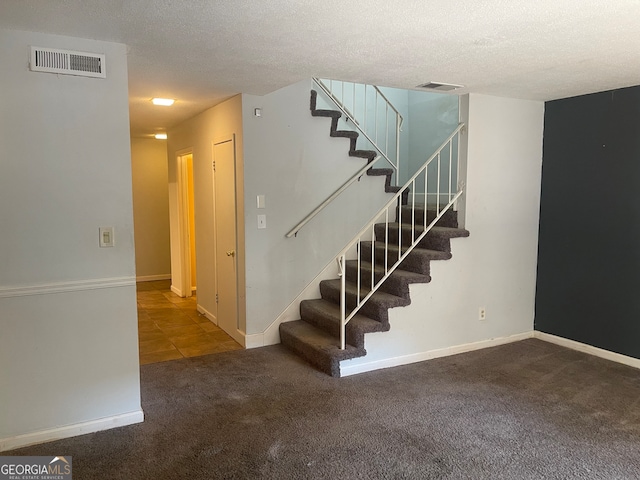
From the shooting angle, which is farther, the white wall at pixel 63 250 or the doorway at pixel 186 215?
the doorway at pixel 186 215

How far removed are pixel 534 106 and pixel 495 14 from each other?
248 centimetres

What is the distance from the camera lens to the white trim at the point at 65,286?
2533mm

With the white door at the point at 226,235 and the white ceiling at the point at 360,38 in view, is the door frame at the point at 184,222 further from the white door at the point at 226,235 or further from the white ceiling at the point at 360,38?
the white ceiling at the point at 360,38

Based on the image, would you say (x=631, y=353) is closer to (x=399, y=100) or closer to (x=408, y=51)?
(x=408, y=51)

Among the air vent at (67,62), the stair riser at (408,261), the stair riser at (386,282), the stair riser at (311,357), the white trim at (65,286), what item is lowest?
the stair riser at (311,357)

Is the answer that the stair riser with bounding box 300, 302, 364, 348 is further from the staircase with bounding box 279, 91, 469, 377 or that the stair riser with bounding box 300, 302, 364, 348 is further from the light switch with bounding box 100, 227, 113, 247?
the light switch with bounding box 100, 227, 113, 247

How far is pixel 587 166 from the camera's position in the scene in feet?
13.4

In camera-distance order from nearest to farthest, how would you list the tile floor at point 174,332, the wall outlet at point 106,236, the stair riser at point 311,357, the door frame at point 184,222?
the wall outlet at point 106,236
the stair riser at point 311,357
the tile floor at point 174,332
the door frame at point 184,222

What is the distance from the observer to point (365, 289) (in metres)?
4.18

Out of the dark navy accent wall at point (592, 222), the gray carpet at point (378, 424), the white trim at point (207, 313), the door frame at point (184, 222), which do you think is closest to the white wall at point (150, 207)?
the door frame at point (184, 222)

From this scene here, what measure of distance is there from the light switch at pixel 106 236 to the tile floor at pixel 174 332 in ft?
5.14

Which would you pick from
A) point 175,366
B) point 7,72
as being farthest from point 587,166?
point 7,72

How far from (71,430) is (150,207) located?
5143 millimetres

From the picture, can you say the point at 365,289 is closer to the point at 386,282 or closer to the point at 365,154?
the point at 386,282
